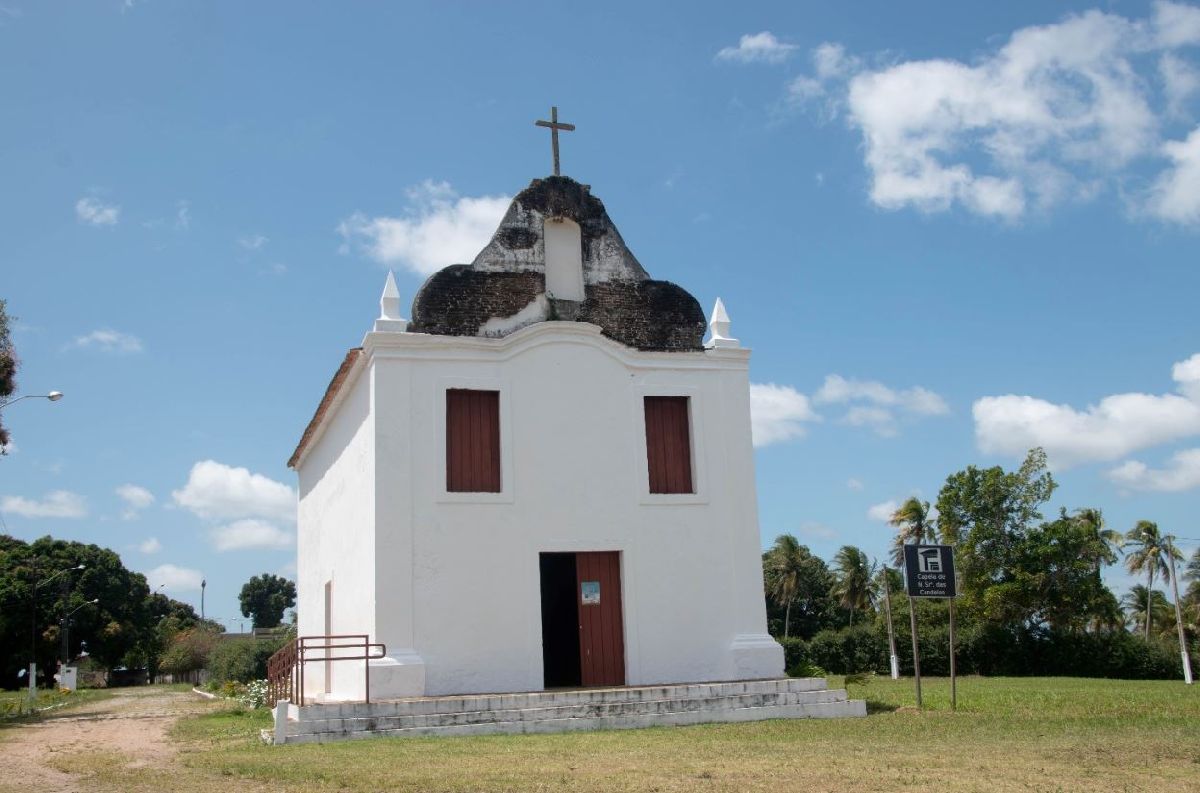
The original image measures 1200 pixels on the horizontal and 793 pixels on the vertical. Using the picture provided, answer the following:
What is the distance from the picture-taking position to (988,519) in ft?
171

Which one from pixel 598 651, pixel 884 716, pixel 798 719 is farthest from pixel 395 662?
pixel 884 716

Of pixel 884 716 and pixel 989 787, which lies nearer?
pixel 989 787

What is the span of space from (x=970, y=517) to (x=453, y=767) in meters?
45.6

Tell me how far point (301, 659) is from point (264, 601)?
325 ft

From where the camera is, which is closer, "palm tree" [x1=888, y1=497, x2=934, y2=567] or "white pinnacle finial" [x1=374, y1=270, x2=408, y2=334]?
"white pinnacle finial" [x1=374, y1=270, x2=408, y2=334]

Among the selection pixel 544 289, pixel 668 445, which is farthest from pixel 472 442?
pixel 668 445

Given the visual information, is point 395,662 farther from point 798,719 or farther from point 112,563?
point 112,563

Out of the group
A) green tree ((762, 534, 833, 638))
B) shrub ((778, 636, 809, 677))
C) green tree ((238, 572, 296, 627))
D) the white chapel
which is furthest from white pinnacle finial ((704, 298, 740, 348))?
green tree ((238, 572, 296, 627))

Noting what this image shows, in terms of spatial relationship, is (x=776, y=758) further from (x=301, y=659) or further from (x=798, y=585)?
(x=798, y=585)

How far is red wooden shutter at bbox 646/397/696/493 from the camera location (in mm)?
18953

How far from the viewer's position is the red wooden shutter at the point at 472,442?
1791 centimetres

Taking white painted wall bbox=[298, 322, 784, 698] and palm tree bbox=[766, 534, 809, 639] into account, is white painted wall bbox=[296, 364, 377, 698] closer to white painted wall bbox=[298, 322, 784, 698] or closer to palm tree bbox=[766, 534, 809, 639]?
white painted wall bbox=[298, 322, 784, 698]

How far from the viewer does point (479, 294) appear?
18.7m

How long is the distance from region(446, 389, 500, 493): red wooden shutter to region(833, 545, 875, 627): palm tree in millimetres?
52440
